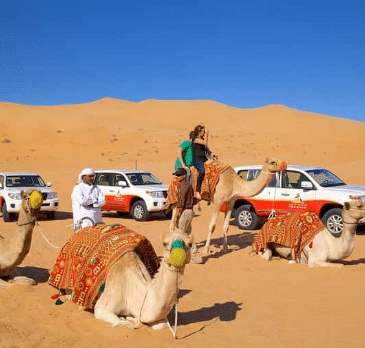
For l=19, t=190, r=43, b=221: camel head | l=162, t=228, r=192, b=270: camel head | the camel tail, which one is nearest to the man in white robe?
l=19, t=190, r=43, b=221: camel head

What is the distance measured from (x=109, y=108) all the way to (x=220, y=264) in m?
94.4

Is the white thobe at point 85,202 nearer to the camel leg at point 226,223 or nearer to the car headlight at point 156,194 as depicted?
the camel leg at point 226,223

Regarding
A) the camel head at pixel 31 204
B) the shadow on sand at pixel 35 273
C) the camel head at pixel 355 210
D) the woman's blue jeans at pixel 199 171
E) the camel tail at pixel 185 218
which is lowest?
the shadow on sand at pixel 35 273

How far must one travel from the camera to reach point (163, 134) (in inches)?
2231

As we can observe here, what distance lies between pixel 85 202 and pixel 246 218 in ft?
25.3

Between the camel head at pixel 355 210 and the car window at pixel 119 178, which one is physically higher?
the car window at pixel 119 178

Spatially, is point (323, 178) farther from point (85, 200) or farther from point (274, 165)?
point (85, 200)

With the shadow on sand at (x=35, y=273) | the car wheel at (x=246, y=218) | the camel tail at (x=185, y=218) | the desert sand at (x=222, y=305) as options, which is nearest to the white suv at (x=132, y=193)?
the desert sand at (x=222, y=305)

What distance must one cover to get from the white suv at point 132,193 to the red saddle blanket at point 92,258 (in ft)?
33.6

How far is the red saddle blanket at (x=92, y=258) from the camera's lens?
6.57 metres

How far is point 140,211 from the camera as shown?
58.8ft

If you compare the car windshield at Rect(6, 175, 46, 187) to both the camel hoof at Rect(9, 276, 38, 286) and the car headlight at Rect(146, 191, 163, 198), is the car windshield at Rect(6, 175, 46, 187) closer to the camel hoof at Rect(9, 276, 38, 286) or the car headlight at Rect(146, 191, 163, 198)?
the car headlight at Rect(146, 191, 163, 198)

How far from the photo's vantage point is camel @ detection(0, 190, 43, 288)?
7.55 meters

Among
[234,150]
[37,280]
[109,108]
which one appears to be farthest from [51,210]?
[109,108]
